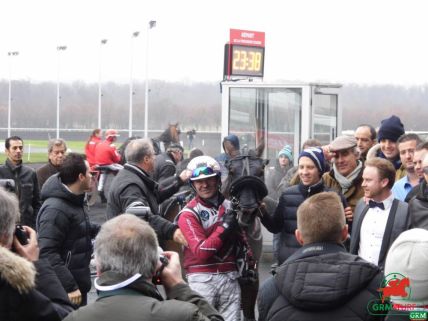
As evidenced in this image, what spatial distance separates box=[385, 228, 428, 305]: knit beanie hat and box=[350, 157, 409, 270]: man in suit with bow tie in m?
2.07

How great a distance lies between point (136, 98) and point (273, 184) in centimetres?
4744

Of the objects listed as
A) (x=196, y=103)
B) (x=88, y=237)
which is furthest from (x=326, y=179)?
(x=196, y=103)

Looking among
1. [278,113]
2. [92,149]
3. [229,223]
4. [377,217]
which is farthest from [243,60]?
[377,217]

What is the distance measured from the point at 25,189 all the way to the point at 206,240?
13.3 ft

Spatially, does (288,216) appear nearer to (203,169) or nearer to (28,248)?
(203,169)

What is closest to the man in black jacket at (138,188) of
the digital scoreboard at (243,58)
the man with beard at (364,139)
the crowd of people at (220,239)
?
the crowd of people at (220,239)

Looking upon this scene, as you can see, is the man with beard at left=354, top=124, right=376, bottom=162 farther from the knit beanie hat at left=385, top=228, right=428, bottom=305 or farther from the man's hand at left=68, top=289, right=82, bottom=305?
the knit beanie hat at left=385, top=228, right=428, bottom=305

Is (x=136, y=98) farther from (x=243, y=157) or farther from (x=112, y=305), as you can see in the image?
(x=112, y=305)

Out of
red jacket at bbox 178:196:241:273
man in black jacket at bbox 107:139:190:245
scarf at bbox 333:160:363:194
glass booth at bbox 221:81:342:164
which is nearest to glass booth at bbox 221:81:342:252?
glass booth at bbox 221:81:342:164

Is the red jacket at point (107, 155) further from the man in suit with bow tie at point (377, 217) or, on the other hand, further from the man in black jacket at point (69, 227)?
the man in suit with bow tie at point (377, 217)

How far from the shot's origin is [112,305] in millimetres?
3316

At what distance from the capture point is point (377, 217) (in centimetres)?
561

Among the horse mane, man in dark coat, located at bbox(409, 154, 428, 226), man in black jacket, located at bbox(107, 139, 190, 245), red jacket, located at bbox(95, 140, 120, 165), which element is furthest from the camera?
red jacket, located at bbox(95, 140, 120, 165)

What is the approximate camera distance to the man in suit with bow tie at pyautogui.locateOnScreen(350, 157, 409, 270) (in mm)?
5453
